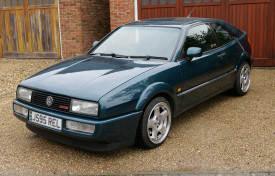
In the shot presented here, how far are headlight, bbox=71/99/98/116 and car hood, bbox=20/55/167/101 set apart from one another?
0.06 meters

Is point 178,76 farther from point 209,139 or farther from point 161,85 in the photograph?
point 209,139

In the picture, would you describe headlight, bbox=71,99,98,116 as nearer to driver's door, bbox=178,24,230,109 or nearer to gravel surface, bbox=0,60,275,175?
→ gravel surface, bbox=0,60,275,175

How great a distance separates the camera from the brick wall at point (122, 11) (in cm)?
951

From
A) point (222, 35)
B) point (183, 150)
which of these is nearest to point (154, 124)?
point (183, 150)

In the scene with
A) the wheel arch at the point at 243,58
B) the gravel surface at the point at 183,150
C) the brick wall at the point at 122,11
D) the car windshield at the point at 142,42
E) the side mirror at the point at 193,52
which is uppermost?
the brick wall at the point at 122,11

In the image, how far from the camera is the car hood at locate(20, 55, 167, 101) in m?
3.55

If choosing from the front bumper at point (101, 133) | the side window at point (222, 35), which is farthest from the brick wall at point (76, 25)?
the front bumper at point (101, 133)

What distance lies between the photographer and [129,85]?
3.66m

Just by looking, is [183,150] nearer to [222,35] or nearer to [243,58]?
[222,35]

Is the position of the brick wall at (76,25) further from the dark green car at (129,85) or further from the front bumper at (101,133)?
the front bumper at (101,133)

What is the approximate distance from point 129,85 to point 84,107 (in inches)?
22.8

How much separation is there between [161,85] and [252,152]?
1.36 meters

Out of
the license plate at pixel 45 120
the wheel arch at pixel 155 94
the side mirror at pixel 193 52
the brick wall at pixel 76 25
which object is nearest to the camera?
the license plate at pixel 45 120

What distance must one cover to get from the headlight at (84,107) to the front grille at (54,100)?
0.26ft
